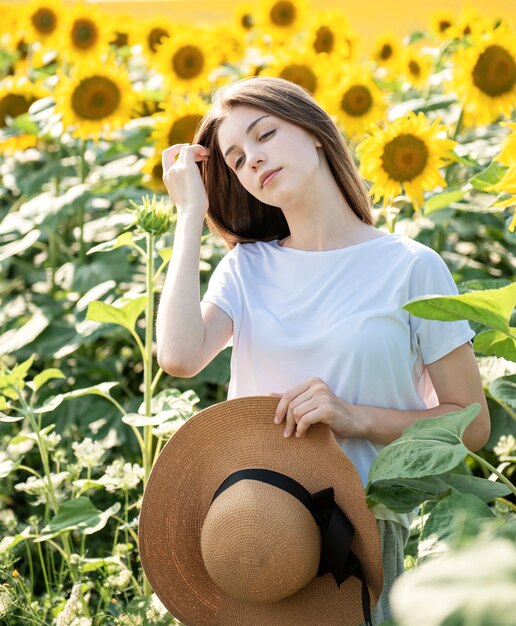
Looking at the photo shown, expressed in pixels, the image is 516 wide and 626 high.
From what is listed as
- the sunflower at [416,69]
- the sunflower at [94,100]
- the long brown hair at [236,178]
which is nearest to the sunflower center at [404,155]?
the long brown hair at [236,178]

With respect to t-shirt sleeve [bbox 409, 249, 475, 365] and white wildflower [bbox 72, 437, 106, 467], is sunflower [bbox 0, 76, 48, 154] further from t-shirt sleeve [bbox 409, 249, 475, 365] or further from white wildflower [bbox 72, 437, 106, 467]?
t-shirt sleeve [bbox 409, 249, 475, 365]

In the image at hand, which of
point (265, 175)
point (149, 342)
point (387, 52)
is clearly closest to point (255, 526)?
point (265, 175)

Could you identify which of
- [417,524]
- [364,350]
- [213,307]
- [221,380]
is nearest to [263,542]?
[364,350]

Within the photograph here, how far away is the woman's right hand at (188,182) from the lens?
72.3 inches

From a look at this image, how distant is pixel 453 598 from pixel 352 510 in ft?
2.96

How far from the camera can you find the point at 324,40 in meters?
4.23

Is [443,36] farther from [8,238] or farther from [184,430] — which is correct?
[184,430]

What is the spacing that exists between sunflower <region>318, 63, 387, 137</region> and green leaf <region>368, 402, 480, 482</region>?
2.09 metres

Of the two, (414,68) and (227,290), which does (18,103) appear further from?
(227,290)

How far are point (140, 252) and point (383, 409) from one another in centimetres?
131

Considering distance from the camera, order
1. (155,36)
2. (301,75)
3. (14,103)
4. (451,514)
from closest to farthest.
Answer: (451,514) → (301,75) → (14,103) → (155,36)

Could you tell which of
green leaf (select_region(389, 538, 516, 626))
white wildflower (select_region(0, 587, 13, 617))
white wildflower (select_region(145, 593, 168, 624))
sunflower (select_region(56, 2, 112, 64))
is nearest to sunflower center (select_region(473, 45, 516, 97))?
sunflower (select_region(56, 2, 112, 64))

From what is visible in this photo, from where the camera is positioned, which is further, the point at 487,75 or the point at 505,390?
the point at 487,75

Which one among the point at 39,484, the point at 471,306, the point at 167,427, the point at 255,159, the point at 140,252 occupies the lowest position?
the point at 39,484
